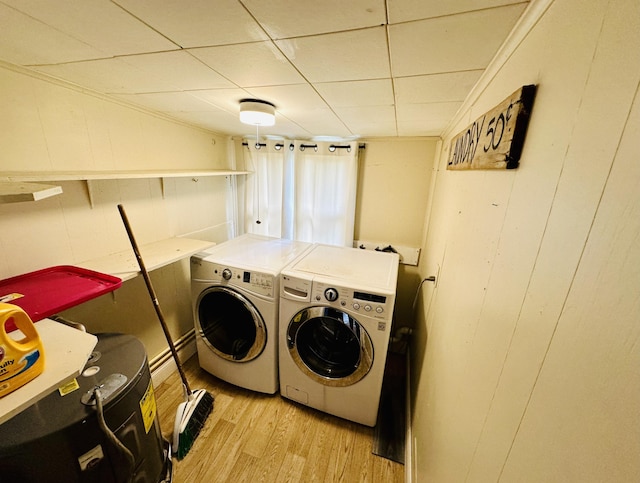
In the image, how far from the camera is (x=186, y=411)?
1470 mm

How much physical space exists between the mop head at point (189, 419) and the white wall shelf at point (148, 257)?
88 centimetres

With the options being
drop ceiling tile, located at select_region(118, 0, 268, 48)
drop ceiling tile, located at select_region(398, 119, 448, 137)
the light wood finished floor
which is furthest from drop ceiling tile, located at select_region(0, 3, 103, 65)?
the light wood finished floor

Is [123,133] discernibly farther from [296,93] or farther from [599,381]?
[599,381]

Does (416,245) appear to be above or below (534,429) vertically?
below

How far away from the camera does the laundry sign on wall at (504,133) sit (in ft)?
1.74

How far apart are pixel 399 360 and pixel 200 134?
275cm

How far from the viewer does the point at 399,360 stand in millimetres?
2252

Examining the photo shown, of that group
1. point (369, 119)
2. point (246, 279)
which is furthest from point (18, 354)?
Result: point (369, 119)

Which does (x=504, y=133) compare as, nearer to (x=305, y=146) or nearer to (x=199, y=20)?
(x=199, y=20)

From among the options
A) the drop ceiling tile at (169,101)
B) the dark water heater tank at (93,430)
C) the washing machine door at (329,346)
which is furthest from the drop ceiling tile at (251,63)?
the dark water heater tank at (93,430)

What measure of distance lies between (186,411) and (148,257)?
3.19 feet

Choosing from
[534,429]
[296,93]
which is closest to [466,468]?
[534,429]

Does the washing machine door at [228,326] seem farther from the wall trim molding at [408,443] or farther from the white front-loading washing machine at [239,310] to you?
the wall trim molding at [408,443]

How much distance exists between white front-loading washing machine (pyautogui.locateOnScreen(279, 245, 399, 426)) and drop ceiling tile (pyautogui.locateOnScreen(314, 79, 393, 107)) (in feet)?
3.12
